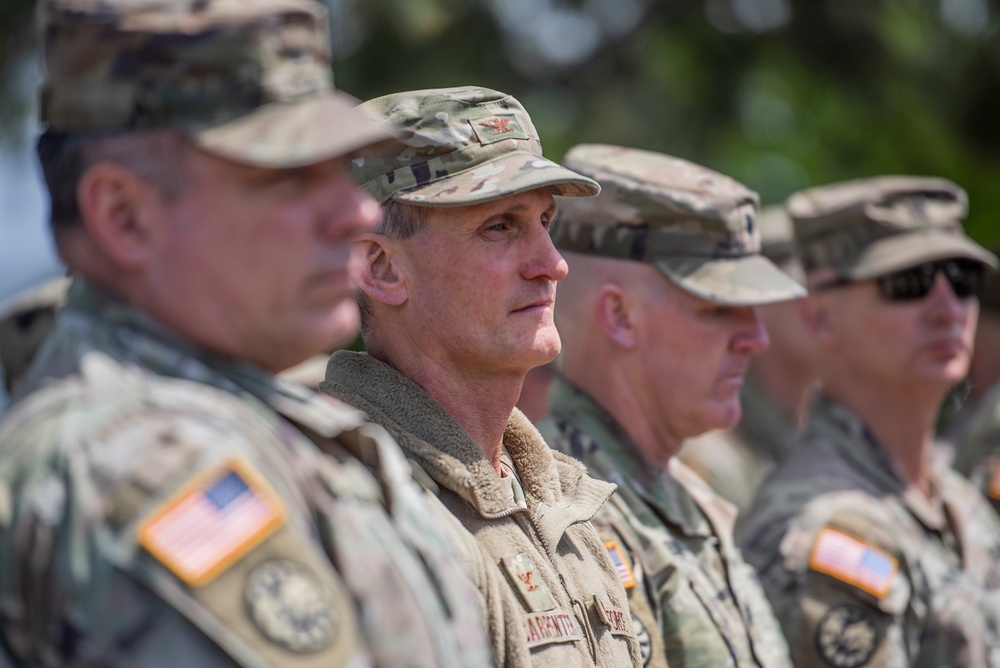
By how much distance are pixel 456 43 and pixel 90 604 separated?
22.4 feet

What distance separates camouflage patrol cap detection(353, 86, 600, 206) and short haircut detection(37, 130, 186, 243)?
3.93 ft

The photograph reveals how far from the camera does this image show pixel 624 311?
4605 millimetres

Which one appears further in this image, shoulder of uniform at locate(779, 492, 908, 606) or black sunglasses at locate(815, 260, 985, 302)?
black sunglasses at locate(815, 260, 985, 302)

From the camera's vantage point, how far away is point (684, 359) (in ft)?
15.0

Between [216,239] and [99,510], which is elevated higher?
[216,239]

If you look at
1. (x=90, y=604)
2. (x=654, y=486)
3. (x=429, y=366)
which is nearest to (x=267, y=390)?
(x=90, y=604)

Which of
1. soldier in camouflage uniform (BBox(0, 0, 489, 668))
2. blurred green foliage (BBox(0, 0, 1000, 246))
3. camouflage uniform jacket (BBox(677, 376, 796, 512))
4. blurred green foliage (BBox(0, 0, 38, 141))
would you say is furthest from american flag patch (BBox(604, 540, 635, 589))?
blurred green foliage (BBox(0, 0, 38, 141))

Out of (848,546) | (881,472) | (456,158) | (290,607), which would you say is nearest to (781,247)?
(881,472)

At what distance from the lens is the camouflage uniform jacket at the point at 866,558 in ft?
15.8

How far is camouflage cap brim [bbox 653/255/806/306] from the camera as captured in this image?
4.49m

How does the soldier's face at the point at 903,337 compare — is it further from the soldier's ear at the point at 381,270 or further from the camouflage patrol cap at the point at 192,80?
the camouflage patrol cap at the point at 192,80

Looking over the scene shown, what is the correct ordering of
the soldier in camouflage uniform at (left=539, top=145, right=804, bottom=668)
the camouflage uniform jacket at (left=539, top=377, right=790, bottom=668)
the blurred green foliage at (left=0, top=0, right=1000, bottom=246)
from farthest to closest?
the blurred green foliage at (left=0, top=0, right=1000, bottom=246) → the soldier in camouflage uniform at (left=539, top=145, right=804, bottom=668) → the camouflage uniform jacket at (left=539, top=377, right=790, bottom=668)

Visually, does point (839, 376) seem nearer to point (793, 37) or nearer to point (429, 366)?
point (429, 366)

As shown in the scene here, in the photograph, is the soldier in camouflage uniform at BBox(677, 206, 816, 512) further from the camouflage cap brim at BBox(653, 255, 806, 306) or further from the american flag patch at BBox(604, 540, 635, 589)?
the american flag patch at BBox(604, 540, 635, 589)
